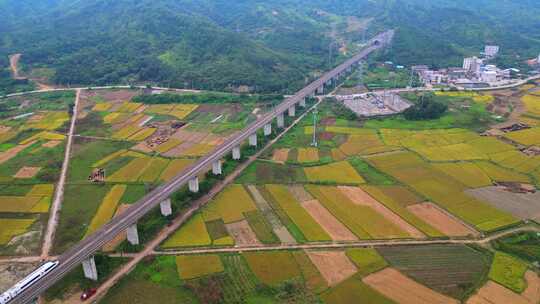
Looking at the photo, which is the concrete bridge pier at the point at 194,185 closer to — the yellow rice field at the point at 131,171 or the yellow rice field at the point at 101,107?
the yellow rice field at the point at 131,171

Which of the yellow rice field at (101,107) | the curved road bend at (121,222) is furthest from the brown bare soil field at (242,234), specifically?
the yellow rice field at (101,107)

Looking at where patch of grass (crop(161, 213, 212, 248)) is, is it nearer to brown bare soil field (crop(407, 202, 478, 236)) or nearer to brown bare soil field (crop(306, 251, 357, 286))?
brown bare soil field (crop(306, 251, 357, 286))

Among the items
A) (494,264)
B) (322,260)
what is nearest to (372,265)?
(322,260)

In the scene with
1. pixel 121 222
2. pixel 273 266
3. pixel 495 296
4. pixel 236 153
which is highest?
pixel 236 153

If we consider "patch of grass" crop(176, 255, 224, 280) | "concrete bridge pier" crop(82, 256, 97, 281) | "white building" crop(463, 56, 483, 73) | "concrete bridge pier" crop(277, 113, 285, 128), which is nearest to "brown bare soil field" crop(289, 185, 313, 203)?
"patch of grass" crop(176, 255, 224, 280)

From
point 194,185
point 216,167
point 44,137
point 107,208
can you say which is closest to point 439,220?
point 216,167

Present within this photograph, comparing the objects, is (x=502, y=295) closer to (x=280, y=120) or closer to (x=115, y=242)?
(x=115, y=242)

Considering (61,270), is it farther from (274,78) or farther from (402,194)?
(274,78)
